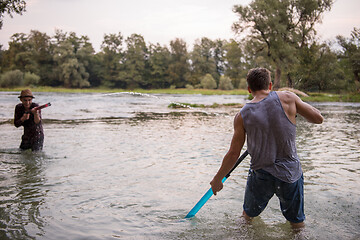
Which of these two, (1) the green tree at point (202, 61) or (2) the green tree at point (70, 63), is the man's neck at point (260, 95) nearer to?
(2) the green tree at point (70, 63)

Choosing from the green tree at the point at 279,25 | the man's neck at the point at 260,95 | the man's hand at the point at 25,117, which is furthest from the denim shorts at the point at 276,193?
the green tree at the point at 279,25

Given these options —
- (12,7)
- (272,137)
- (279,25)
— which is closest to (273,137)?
(272,137)

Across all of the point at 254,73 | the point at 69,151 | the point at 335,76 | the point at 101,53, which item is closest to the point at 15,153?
the point at 69,151

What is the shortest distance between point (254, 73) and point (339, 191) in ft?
11.6

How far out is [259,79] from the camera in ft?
11.5

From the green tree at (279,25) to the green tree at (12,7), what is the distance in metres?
39.5

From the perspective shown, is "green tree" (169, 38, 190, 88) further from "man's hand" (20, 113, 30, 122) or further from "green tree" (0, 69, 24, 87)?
"man's hand" (20, 113, 30, 122)

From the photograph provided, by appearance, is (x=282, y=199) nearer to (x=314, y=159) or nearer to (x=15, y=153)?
(x=314, y=159)

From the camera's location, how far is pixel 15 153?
28.9ft

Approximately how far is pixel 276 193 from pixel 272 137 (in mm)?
677

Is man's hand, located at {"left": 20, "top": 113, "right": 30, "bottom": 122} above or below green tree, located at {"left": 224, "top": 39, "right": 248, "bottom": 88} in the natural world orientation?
below

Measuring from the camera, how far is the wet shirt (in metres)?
8.15

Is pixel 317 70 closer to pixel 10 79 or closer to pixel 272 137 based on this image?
pixel 272 137

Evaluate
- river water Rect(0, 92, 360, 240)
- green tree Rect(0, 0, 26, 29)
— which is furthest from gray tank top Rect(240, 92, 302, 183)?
green tree Rect(0, 0, 26, 29)
